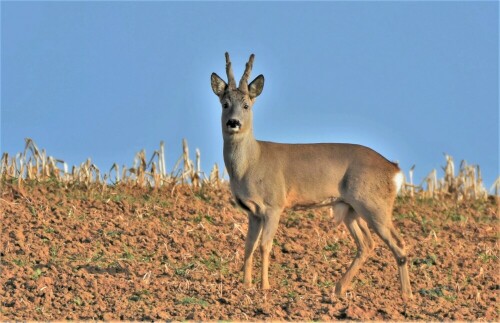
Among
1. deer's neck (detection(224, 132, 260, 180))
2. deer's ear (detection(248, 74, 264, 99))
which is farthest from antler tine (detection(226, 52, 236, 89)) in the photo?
deer's neck (detection(224, 132, 260, 180))

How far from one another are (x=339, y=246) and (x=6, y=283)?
5.13 m

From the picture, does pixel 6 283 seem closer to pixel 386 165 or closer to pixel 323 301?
pixel 323 301

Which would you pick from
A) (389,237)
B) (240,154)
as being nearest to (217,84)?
(240,154)

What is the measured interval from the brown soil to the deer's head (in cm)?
187

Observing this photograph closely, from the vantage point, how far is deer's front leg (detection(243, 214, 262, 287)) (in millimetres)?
12086

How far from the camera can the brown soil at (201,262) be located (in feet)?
35.3

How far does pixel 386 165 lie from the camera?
12.7 meters

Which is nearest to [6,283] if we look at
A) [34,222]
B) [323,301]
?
[34,222]

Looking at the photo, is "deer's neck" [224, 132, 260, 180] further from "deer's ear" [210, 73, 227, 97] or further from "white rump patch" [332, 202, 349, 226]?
"white rump patch" [332, 202, 349, 226]

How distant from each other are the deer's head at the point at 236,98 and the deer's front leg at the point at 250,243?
1.17 m

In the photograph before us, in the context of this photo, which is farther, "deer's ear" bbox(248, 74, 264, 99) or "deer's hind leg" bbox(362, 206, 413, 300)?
"deer's ear" bbox(248, 74, 264, 99)

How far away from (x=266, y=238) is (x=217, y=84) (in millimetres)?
2199

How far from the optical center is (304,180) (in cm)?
1253

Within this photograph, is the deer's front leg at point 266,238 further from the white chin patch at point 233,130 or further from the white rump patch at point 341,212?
the white chin patch at point 233,130
